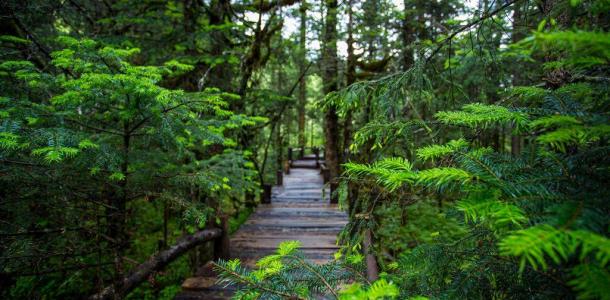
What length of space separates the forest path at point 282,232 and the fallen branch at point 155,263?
1.89 ft

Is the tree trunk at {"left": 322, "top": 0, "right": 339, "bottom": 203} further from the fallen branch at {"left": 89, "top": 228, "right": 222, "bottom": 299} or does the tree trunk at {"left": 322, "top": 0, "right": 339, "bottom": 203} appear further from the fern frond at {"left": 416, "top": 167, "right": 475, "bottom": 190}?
the fern frond at {"left": 416, "top": 167, "right": 475, "bottom": 190}

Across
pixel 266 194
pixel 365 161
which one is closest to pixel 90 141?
pixel 365 161

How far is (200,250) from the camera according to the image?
284 inches

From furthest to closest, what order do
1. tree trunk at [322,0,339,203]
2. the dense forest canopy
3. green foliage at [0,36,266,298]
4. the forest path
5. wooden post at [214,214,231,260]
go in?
tree trunk at [322,0,339,203]
wooden post at [214,214,231,260]
the forest path
green foliage at [0,36,266,298]
the dense forest canopy

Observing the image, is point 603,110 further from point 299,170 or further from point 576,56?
point 299,170

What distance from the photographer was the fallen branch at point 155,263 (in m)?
4.10

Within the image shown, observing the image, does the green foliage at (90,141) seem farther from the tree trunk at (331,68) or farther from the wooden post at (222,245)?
the tree trunk at (331,68)

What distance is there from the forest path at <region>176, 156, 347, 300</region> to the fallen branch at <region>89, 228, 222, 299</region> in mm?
576

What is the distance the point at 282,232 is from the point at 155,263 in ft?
11.0

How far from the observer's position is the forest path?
5453 mm

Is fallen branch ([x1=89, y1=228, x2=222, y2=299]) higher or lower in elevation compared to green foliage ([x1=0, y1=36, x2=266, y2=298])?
lower

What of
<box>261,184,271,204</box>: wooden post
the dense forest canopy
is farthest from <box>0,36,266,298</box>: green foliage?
<box>261,184,271,204</box>: wooden post

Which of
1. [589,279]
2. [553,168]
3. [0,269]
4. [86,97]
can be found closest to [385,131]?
[553,168]

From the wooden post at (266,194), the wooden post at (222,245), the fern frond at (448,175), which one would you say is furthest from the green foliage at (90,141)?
the wooden post at (266,194)
